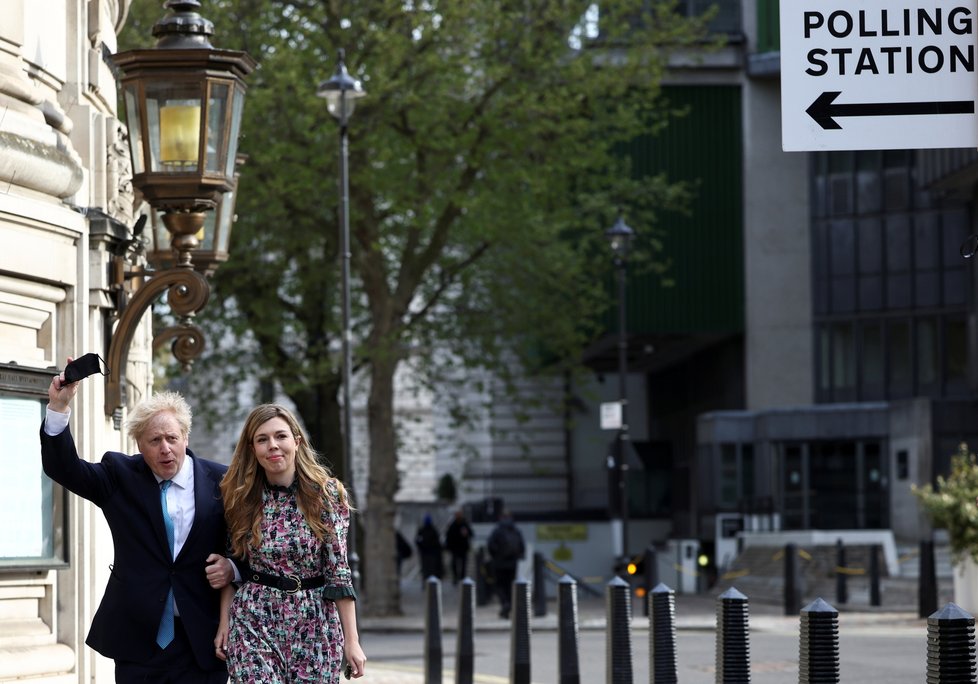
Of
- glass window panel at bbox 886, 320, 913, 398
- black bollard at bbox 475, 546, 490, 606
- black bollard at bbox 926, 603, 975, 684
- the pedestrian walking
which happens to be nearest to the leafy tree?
black bollard at bbox 475, 546, 490, 606

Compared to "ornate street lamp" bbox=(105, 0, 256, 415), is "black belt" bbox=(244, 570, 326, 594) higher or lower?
lower

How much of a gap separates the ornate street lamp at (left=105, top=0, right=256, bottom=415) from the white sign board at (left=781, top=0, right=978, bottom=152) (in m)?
5.89

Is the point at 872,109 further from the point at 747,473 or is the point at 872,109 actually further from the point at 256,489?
the point at 747,473

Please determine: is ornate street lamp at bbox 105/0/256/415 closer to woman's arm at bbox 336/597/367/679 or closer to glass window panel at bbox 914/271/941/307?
woman's arm at bbox 336/597/367/679

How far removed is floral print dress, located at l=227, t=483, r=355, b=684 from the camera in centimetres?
636

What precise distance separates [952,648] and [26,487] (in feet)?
14.9

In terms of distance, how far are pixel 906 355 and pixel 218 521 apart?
44.0 meters

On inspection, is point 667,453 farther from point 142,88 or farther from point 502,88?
point 142,88

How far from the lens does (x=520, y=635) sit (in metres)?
14.2

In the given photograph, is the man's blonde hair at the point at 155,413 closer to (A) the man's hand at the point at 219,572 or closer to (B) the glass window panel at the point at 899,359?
(A) the man's hand at the point at 219,572

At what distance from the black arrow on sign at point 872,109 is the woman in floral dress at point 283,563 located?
2.35 m

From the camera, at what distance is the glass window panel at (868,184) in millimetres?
48500

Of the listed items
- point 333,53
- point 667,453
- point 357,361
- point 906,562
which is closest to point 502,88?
point 333,53

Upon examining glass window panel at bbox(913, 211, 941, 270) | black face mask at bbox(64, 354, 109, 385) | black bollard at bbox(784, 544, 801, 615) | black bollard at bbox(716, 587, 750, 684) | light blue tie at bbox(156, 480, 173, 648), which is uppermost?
glass window panel at bbox(913, 211, 941, 270)
